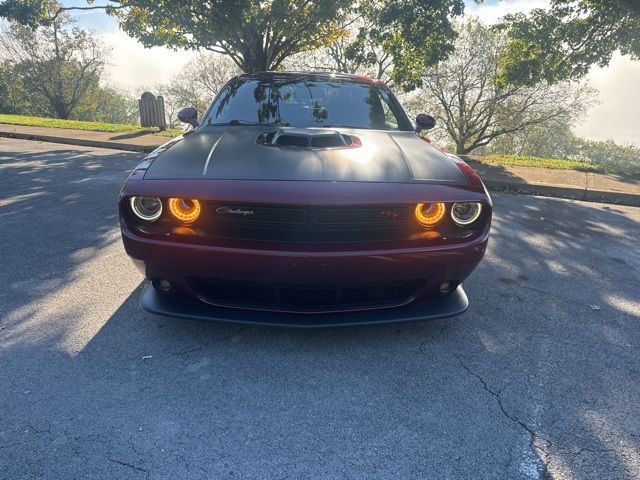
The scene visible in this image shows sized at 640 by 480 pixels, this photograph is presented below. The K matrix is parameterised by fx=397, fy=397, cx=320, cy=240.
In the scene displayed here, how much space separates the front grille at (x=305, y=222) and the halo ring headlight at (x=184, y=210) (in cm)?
8

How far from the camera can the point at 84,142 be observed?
9.53 metres

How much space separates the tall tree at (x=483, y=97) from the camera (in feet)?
65.9

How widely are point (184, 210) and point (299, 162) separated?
648mm

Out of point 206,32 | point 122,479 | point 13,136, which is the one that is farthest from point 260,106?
point 13,136

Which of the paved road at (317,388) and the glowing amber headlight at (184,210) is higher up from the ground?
the glowing amber headlight at (184,210)

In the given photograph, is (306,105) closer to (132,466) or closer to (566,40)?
(132,466)

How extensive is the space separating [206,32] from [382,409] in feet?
35.4

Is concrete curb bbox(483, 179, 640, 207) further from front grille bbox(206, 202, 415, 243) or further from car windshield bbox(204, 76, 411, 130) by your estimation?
front grille bbox(206, 202, 415, 243)

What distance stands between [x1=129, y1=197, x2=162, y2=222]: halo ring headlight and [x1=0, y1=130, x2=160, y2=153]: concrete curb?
7249 mm

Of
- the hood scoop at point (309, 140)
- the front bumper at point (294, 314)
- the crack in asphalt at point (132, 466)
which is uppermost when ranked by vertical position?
the hood scoop at point (309, 140)

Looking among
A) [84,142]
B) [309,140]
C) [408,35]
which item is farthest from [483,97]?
[309,140]

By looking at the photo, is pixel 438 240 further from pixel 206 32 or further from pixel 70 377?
pixel 206 32

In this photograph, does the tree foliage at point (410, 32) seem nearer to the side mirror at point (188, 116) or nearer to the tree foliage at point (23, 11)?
the side mirror at point (188, 116)

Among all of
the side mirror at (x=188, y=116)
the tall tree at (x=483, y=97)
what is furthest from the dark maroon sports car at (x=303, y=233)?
the tall tree at (x=483, y=97)
